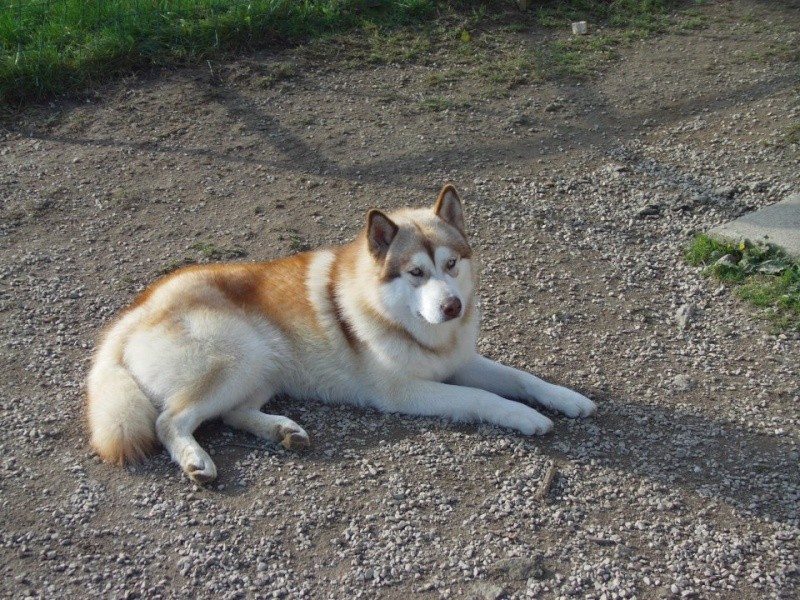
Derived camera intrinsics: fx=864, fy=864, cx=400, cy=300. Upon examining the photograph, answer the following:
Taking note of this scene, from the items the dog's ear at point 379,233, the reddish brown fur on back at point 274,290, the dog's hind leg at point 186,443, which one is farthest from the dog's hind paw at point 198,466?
the dog's ear at point 379,233

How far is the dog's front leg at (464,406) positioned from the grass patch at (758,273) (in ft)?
6.01

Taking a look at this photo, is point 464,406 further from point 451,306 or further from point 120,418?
point 120,418

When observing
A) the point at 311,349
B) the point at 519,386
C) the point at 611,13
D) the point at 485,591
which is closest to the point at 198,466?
the point at 311,349

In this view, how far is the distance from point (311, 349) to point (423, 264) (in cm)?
83

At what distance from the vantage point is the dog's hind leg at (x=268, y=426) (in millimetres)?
4238

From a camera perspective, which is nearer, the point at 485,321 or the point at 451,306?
the point at 451,306

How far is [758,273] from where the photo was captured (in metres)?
5.57

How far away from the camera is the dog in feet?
13.7

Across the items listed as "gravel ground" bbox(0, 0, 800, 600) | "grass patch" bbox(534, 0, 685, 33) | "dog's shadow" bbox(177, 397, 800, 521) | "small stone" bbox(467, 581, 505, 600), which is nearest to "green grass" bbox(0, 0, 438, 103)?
"gravel ground" bbox(0, 0, 800, 600)

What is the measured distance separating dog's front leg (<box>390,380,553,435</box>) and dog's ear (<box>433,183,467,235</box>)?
0.84 metres

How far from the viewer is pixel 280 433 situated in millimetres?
4285

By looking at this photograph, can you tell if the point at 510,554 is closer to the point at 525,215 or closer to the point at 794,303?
the point at 794,303

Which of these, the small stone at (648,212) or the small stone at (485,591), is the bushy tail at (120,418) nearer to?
the small stone at (485,591)

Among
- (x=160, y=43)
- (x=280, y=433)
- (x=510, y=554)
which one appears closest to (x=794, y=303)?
(x=510, y=554)
